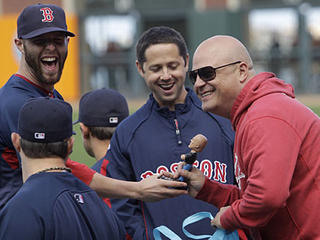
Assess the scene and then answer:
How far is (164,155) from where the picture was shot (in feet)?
13.9

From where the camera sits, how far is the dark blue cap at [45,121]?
3057mm

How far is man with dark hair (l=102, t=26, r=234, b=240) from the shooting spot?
4148 millimetres

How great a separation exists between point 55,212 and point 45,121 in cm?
50

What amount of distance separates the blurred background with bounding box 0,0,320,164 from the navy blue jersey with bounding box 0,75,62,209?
16.9 meters

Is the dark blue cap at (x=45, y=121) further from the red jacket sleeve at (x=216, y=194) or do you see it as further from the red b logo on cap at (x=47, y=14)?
the red b logo on cap at (x=47, y=14)

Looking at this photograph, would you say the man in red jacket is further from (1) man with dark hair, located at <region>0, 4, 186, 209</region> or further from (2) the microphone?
(1) man with dark hair, located at <region>0, 4, 186, 209</region>

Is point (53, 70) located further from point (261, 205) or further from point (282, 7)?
point (282, 7)

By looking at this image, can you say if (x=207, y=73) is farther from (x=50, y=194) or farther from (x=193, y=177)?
(x=50, y=194)

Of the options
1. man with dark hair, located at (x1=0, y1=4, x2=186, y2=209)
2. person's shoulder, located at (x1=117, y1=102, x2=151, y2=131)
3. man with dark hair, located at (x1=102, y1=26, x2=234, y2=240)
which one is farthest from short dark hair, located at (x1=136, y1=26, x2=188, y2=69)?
man with dark hair, located at (x1=0, y1=4, x2=186, y2=209)

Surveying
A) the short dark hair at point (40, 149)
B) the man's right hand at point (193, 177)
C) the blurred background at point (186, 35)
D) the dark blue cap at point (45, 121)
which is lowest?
the blurred background at point (186, 35)

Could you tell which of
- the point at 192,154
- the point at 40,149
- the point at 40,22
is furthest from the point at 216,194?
the point at 40,22

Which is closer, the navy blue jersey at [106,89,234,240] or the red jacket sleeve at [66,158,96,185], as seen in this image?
the red jacket sleeve at [66,158,96,185]

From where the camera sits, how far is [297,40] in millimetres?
21406

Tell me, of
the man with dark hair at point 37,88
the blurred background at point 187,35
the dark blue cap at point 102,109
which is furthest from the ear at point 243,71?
A: the blurred background at point 187,35
